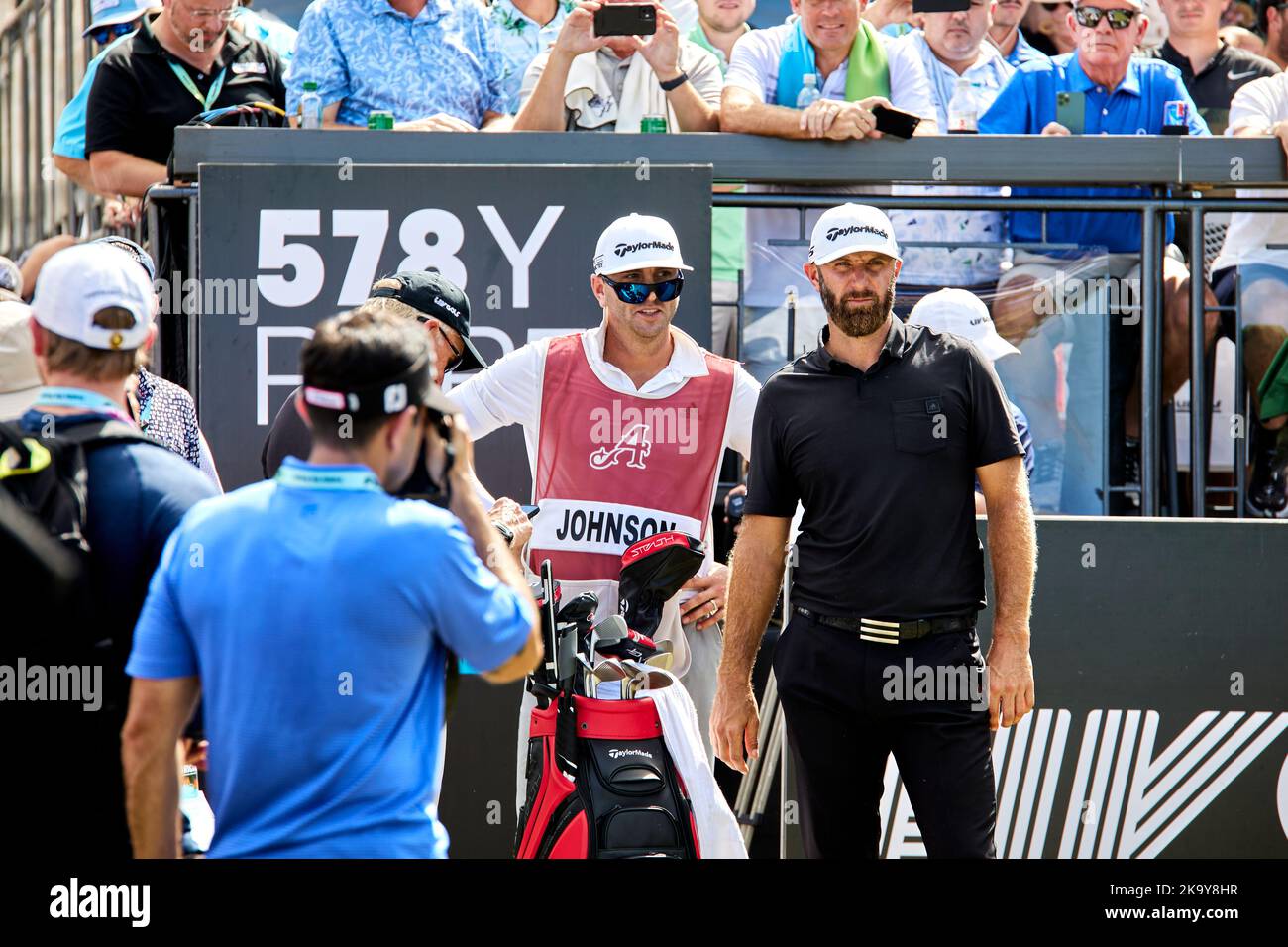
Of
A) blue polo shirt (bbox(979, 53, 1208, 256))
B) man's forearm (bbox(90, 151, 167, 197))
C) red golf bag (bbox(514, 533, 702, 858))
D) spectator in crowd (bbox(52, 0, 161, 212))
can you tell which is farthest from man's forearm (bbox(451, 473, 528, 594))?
spectator in crowd (bbox(52, 0, 161, 212))

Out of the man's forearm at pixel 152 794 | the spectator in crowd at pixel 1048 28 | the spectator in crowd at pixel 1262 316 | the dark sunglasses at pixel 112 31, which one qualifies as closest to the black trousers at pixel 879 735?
the man's forearm at pixel 152 794

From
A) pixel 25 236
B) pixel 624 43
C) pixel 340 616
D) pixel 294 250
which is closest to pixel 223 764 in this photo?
pixel 340 616

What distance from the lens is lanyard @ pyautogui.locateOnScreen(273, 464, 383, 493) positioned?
8.88 ft

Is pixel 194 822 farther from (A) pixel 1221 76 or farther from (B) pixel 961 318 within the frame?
(A) pixel 1221 76

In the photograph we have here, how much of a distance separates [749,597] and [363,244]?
206cm

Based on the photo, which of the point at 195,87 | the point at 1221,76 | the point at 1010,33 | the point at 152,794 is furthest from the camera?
the point at 1010,33

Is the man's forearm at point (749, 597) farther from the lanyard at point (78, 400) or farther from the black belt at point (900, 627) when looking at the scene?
the lanyard at point (78, 400)

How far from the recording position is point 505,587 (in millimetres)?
2824

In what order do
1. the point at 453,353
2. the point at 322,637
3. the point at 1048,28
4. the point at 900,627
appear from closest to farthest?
the point at 322,637 → the point at 900,627 → the point at 453,353 → the point at 1048,28

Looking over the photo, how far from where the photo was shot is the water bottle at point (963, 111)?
6.19 m

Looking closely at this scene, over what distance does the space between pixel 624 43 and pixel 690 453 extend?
2025mm

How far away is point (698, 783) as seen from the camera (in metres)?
4.41

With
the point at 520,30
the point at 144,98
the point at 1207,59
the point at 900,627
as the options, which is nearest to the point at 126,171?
the point at 144,98

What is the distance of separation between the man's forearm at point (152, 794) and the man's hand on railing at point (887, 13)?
6.25 metres
